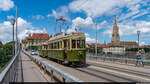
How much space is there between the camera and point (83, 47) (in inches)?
587

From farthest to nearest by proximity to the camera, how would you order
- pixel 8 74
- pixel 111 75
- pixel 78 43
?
pixel 78 43 < pixel 111 75 < pixel 8 74

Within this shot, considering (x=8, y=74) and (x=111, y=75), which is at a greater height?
(x=8, y=74)

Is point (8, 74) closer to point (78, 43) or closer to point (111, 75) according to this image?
point (111, 75)

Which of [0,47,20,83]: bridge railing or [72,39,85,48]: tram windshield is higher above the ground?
[72,39,85,48]: tram windshield

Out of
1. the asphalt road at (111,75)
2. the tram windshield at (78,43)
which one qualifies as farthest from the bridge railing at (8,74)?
the tram windshield at (78,43)

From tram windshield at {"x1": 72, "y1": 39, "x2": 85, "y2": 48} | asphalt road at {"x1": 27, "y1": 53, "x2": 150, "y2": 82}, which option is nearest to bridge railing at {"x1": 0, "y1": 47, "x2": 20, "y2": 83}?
asphalt road at {"x1": 27, "y1": 53, "x2": 150, "y2": 82}

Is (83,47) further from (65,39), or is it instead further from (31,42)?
(31,42)

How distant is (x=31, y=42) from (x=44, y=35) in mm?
23290

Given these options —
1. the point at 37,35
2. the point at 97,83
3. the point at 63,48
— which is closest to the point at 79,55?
the point at 63,48

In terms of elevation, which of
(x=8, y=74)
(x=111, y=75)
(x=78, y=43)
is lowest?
(x=111, y=75)

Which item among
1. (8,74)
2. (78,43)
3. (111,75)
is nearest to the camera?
(8,74)

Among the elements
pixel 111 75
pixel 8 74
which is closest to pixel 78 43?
pixel 111 75

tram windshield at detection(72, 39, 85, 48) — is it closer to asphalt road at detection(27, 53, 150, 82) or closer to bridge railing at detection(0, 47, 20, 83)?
asphalt road at detection(27, 53, 150, 82)

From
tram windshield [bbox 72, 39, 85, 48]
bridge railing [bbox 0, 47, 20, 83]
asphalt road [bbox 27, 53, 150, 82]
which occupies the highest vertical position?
tram windshield [bbox 72, 39, 85, 48]
